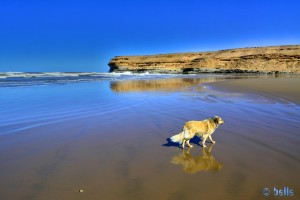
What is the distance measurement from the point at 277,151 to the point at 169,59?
77514 millimetres

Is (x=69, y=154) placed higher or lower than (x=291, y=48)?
lower

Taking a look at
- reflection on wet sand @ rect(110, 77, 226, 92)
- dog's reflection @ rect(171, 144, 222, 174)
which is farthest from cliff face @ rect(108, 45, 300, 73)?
dog's reflection @ rect(171, 144, 222, 174)

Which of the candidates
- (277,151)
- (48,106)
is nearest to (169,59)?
(48,106)

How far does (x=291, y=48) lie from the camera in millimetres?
63469

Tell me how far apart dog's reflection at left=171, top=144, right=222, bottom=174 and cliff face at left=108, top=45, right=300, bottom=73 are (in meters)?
58.5

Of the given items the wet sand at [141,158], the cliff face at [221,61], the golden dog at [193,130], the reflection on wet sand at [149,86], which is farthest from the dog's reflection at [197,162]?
the cliff face at [221,61]

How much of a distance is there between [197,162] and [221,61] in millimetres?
69797

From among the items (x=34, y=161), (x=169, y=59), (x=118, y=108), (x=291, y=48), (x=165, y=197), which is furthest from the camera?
(x=169, y=59)

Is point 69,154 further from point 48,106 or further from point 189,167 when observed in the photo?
point 48,106

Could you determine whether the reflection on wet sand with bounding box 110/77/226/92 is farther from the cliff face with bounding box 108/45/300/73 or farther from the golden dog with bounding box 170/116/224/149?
the cliff face with bounding box 108/45/300/73

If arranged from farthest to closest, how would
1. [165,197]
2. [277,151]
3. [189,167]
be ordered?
[277,151], [189,167], [165,197]

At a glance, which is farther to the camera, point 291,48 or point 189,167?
point 291,48

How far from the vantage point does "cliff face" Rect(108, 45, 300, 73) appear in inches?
2398

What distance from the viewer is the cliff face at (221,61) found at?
2398 inches
